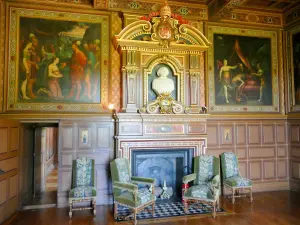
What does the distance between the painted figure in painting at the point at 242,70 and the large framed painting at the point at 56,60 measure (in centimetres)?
302

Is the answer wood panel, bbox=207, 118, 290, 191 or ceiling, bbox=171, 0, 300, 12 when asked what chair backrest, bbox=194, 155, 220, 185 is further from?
ceiling, bbox=171, 0, 300, 12

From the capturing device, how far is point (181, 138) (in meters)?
5.97

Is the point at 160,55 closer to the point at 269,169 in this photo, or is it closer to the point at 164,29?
the point at 164,29

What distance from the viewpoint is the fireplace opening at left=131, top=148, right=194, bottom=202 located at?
601 centimetres

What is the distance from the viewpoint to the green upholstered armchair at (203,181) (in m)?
5.15

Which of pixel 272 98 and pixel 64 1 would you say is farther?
pixel 272 98

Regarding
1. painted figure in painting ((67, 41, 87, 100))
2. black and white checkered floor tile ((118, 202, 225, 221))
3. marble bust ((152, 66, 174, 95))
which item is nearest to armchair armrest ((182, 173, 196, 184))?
black and white checkered floor tile ((118, 202, 225, 221))

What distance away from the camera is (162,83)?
239 inches

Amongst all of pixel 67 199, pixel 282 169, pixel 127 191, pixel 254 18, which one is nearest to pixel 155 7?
pixel 254 18

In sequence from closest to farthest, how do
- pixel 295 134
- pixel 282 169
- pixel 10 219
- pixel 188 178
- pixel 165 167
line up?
1. pixel 10 219
2. pixel 188 178
3. pixel 165 167
4. pixel 295 134
5. pixel 282 169

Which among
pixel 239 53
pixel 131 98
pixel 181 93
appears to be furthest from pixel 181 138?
pixel 239 53

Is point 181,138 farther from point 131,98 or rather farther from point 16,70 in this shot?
point 16,70

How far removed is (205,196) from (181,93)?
2454 millimetres

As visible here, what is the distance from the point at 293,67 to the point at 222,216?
4.62 meters
